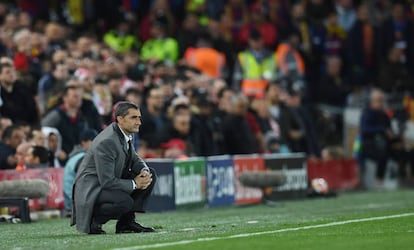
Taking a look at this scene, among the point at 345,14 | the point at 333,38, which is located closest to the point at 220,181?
the point at 333,38

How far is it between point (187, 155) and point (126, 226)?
301 inches

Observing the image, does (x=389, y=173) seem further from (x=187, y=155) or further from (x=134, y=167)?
(x=134, y=167)

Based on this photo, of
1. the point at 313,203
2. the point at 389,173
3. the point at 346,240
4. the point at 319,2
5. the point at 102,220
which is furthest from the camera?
the point at 319,2

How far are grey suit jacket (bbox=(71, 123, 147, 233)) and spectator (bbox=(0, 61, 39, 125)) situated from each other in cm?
614

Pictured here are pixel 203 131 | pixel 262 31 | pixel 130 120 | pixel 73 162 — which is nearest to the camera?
pixel 130 120

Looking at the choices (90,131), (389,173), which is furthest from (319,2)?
(90,131)

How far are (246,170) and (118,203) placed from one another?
8.92m

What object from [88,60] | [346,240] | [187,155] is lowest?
[346,240]

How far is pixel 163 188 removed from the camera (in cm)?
2056

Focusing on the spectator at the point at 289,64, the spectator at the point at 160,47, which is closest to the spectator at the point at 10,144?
the spectator at the point at 160,47

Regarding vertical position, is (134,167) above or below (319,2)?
below

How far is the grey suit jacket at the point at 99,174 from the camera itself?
1457 cm

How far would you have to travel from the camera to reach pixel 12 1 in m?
29.4

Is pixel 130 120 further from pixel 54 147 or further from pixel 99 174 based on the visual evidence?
pixel 54 147
